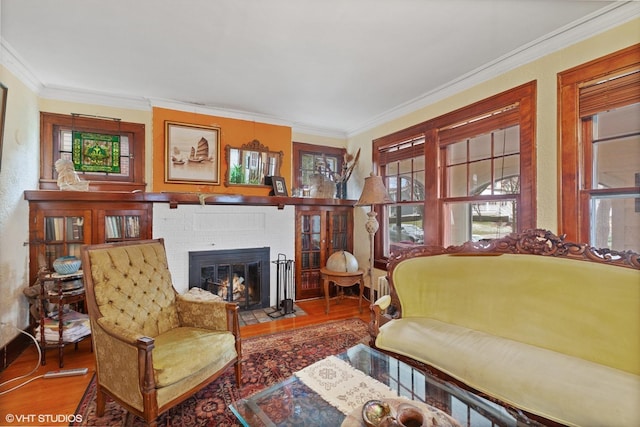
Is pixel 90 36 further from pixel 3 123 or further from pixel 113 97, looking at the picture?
pixel 113 97

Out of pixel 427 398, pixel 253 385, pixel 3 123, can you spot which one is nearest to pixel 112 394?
pixel 253 385

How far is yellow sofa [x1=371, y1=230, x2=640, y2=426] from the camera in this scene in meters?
1.36

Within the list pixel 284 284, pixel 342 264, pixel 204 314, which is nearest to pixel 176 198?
pixel 204 314

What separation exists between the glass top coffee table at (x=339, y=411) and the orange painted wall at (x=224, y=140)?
261 centimetres

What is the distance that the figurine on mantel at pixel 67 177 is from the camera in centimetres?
271

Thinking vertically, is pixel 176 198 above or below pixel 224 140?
below

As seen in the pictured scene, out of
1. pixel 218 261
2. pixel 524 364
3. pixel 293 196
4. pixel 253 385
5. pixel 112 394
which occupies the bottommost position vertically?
pixel 253 385

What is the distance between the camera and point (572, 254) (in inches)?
70.2

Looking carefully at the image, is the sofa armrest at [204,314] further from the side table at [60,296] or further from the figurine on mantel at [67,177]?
the figurine on mantel at [67,177]

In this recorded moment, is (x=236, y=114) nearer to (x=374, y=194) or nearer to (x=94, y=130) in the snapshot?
(x=94, y=130)

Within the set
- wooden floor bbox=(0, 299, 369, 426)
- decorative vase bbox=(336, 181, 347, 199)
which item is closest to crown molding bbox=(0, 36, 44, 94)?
wooden floor bbox=(0, 299, 369, 426)

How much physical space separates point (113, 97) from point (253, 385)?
3.37 meters

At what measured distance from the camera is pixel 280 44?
2156 millimetres

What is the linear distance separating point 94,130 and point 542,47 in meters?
4.41
